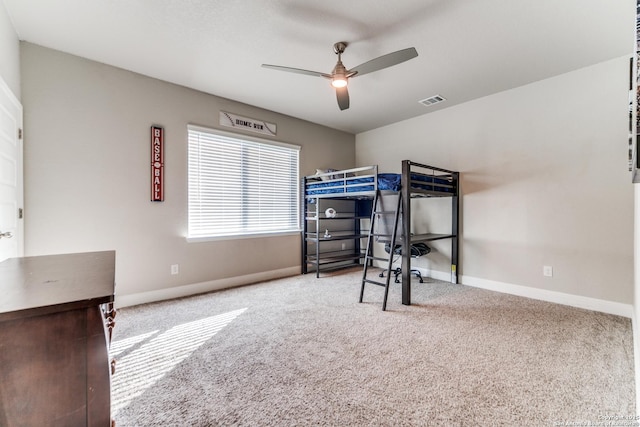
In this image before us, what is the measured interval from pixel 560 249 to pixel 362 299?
229cm

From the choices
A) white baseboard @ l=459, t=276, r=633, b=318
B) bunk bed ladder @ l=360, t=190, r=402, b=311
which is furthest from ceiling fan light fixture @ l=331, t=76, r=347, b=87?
white baseboard @ l=459, t=276, r=633, b=318

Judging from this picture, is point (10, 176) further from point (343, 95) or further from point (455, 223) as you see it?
point (455, 223)

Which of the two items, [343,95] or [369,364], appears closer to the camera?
[369,364]

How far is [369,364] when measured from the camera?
1922 millimetres

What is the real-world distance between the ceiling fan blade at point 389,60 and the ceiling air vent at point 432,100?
5.28 ft

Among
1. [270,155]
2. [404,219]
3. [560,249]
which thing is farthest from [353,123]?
[560,249]

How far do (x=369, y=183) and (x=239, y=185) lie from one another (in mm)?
1820

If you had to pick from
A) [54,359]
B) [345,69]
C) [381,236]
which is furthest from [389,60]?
[54,359]

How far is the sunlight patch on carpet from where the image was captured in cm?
169

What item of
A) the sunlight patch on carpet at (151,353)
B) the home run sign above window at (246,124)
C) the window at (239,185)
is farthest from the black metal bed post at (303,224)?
the sunlight patch on carpet at (151,353)

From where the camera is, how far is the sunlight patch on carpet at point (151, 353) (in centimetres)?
169

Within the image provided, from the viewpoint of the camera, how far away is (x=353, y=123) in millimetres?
4859

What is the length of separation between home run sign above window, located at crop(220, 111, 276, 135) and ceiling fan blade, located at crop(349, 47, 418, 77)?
2064 mm

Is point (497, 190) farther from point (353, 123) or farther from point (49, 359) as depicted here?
point (49, 359)
